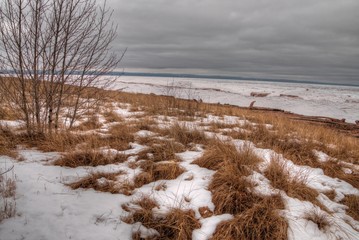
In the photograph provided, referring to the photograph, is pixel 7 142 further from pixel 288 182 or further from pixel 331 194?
pixel 331 194

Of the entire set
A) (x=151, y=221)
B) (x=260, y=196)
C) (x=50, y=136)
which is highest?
(x=50, y=136)

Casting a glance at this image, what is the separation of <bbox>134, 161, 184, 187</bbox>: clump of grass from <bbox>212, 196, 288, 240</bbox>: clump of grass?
106cm

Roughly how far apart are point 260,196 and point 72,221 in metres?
2.01

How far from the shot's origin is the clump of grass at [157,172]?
3.01 m

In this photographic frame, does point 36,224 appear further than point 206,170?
No

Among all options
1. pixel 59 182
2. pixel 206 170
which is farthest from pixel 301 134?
pixel 59 182

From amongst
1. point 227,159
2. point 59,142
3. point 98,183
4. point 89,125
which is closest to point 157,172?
point 98,183

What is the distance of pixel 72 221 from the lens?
216 centimetres

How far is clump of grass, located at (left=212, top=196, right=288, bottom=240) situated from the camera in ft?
7.10

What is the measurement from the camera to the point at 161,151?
152 inches

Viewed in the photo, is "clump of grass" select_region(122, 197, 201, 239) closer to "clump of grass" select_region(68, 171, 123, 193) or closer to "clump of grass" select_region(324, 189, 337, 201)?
"clump of grass" select_region(68, 171, 123, 193)

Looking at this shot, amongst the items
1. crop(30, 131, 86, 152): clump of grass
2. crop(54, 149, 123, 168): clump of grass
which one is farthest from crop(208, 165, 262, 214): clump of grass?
crop(30, 131, 86, 152): clump of grass

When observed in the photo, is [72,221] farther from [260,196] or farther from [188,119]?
[188,119]

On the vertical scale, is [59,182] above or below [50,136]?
below
